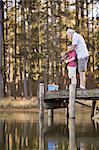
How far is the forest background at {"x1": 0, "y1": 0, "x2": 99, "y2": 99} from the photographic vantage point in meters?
35.1

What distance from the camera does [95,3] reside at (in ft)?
122

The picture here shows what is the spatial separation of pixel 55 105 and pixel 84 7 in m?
21.3

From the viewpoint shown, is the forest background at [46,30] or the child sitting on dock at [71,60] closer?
the child sitting on dock at [71,60]

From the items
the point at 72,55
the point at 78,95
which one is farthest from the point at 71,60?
the point at 78,95

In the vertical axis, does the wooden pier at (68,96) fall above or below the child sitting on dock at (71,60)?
below

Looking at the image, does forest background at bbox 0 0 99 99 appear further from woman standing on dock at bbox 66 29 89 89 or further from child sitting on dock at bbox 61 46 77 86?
woman standing on dock at bbox 66 29 89 89

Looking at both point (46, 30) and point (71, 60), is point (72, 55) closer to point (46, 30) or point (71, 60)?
point (71, 60)

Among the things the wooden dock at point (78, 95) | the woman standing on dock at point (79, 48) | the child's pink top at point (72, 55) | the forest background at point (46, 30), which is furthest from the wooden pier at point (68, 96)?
the forest background at point (46, 30)

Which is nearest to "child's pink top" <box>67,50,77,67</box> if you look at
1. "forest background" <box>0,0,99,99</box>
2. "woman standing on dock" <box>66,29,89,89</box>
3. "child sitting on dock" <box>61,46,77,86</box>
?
"child sitting on dock" <box>61,46,77,86</box>

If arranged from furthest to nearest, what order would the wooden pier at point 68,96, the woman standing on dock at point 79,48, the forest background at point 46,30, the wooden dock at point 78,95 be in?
the forest background at point 46,30, the wooden dock at point 78,95, the wooden pier at point 68,96, the woman standing on dock at point 79,48

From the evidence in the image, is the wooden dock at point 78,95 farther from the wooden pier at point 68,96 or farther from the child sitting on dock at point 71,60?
the child sitting on dock at point 71,60

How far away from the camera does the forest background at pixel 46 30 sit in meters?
35.1

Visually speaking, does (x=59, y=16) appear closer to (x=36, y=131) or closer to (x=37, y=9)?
(x=37, y=9)

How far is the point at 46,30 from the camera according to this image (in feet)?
117
